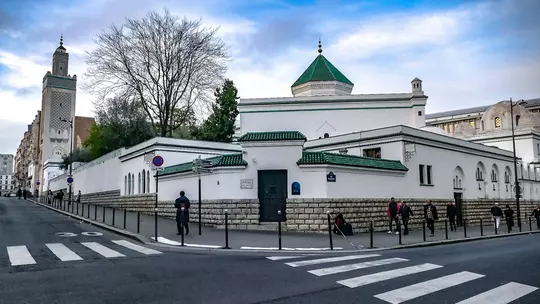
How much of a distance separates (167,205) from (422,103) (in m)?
21.0

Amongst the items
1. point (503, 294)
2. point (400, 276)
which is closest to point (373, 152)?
point (400, 276)

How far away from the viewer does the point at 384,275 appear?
8.28 meters

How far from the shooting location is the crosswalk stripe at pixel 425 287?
6581 mm

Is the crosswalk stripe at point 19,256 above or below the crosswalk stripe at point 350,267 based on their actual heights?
above

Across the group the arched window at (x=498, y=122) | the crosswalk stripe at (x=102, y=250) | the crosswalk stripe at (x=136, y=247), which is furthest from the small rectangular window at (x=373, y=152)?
the arched window at (x=498, y=122)

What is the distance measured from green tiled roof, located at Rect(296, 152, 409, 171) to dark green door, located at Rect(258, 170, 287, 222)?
3.77 feet

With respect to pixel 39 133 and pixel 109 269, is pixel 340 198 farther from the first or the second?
pixel 39 133

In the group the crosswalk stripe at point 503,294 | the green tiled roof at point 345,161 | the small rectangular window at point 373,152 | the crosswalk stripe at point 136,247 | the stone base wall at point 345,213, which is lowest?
the crosswalk stripe at point 503,294

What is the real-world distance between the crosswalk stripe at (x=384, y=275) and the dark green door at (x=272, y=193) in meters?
9.60

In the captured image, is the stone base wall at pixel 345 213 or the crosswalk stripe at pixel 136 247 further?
the stone base wall at pixel 345 213

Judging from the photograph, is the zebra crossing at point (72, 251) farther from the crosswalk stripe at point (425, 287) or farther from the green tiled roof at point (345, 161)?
the green tiled roof at point (345, 161)

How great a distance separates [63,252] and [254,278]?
5964 millimetres

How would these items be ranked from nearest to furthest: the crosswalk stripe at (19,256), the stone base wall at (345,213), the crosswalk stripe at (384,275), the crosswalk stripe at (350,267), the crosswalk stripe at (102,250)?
the crosswalk stripe at (384,275), the crosswalk stripe at (350,267), the crosswalk stripe at (19,256), the crosswalk stripe at (102,250), the stone base wall at (345,213)

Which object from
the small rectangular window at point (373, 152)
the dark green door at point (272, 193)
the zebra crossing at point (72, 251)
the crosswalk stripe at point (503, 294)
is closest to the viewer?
the crosswalk stripe at point (503, 294)
